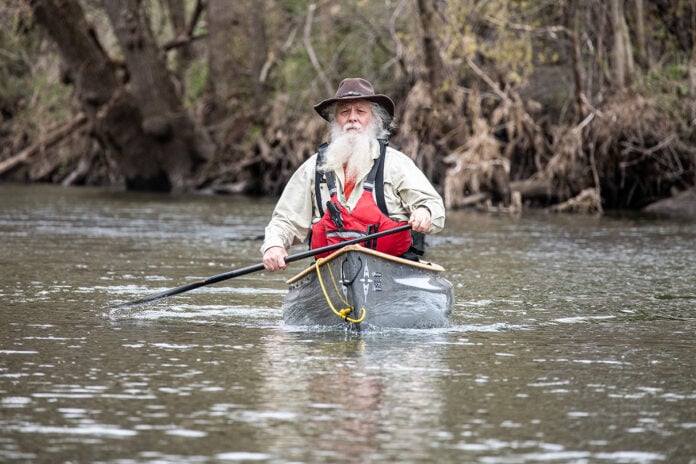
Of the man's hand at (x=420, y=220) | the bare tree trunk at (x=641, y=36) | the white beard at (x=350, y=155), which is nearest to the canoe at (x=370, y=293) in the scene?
the man's hand at (x=420, y=220)

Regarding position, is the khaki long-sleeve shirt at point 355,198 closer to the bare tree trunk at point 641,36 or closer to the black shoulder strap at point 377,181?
the black shoulder strap at point 377,181

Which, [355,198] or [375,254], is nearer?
[375,254]

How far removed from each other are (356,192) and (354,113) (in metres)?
0.50

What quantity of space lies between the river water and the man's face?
124cm

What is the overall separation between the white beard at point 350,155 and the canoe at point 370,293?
0.58m

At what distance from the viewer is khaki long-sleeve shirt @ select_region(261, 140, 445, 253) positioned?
26.3 ft

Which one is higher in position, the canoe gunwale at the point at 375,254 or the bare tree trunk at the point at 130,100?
the bare tree trunk at the point at 130,100

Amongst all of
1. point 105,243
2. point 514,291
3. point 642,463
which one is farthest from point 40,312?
point 105,243

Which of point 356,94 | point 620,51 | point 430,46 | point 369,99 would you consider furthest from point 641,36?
point 356,94

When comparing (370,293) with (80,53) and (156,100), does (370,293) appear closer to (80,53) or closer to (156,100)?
(80,53)

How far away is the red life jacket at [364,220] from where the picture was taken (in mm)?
8039

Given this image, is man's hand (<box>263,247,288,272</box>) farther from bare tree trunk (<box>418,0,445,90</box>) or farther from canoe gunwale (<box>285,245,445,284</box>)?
bare tree trunk (<box>418,0,445,90</box>)

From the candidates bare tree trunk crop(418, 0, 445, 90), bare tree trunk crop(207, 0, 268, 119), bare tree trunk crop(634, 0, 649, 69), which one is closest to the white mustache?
bare tree trunk crop(418, 0, 445, 90)

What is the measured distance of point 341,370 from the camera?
655cm
